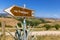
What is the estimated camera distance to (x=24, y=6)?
6328mm

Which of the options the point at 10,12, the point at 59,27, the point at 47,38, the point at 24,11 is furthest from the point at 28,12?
the point at 59,27

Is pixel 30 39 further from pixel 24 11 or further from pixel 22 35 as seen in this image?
pixel 24 11

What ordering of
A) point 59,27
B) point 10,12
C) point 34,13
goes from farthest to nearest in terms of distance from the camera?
point 59,27 → point 34,13 → point 10,12

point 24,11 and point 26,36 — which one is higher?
point 24,11

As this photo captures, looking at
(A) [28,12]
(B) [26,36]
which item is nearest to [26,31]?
(B) [26,36]

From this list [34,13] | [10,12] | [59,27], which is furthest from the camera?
[59,27]

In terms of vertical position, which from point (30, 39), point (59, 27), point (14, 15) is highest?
point (14, 15)

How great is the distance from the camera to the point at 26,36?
20.9ft

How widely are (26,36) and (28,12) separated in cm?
69

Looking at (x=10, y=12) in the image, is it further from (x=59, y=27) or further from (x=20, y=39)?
(x=59, y=27)

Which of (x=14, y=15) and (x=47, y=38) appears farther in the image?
(x=47, y=38)

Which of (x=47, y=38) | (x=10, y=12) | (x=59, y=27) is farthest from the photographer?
(x=59, y=27)

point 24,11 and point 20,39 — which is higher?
point 24,11

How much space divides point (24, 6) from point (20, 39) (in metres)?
0.95
